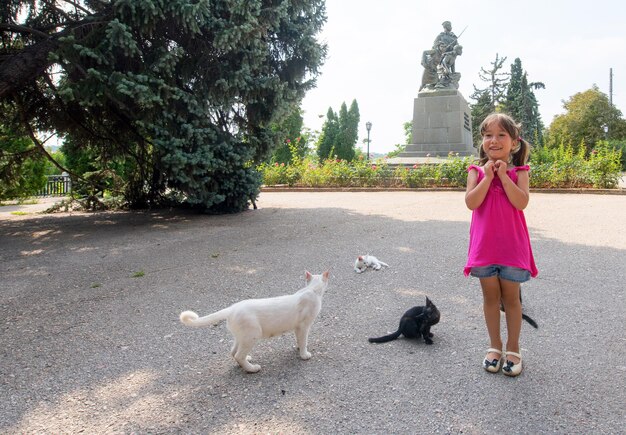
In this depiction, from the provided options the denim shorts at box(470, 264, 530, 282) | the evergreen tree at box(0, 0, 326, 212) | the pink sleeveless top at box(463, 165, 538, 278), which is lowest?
the denim shorts at box(470, 264, 530, 282)

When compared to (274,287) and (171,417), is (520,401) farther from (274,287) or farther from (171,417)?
(274,287)

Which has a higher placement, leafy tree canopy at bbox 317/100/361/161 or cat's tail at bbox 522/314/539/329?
leafy tree canopy at bbox 317/100/361/161

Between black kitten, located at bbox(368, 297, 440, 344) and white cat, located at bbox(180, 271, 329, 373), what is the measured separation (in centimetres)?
62

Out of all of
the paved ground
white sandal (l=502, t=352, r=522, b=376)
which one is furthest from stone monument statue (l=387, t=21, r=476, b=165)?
white sandal (l=502, t=352, r=522, b=376)

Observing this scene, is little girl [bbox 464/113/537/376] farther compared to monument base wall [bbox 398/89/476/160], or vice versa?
monument base wall [bbox 398/89/476/160]

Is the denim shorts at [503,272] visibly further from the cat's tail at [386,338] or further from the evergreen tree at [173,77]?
the evergreen tree at [173,77]

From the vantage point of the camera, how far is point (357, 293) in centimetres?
432

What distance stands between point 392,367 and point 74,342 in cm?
235

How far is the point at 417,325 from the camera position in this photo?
124 inches

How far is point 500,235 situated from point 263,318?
1504mm

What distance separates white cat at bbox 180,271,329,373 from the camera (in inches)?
102

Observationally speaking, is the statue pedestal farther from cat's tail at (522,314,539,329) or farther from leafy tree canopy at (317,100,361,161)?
leafy tree canopy at (317,100,361,161)

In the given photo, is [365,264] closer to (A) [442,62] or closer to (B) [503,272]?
(B) [503,272]

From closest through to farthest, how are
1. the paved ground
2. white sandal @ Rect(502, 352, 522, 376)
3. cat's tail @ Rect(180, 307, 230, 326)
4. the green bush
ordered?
the paved ground
cat's tail @ Rect(180, 307, 230, 326)
white sandal @ Rect(502, 352, 522, 376)
the green bush
